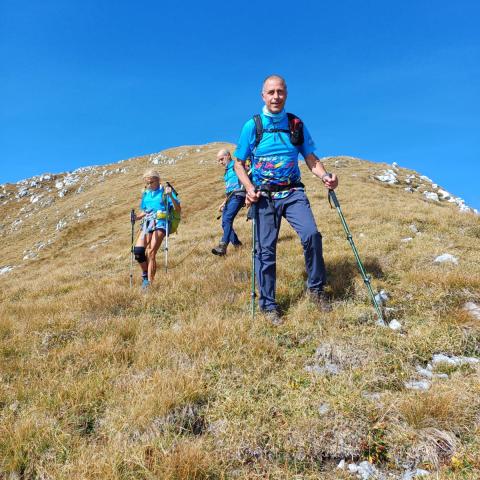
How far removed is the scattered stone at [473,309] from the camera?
5042mm

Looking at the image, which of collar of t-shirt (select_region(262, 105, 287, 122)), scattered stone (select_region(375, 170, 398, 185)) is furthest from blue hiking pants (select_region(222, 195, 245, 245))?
scattered stone (select_region(375, 170, 398, 185))

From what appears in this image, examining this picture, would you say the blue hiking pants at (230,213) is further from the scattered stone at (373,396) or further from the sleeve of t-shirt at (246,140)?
the scattered stone at (373,396)

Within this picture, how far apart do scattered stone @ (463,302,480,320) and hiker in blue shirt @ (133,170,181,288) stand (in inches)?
238

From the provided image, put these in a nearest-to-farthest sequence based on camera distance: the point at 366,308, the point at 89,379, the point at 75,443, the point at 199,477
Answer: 1. the point at 199,477
2. the point at 75,443
3. the point at 89,379
4. the point at 366,308

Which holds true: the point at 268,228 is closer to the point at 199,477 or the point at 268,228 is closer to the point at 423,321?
the point at 423,321

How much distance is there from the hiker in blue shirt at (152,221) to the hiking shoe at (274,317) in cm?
389

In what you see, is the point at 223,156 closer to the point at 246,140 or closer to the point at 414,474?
the point at 246,140

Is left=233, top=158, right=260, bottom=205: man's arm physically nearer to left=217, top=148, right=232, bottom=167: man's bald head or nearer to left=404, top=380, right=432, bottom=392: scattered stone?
left=404, top=380, right=432, bottom=392: scattered stone

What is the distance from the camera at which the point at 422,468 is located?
9.16 ft

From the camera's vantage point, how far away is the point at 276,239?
18.8ft

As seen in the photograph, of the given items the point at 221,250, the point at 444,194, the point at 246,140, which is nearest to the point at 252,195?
the point at 246,140

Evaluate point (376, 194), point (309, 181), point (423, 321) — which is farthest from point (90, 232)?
point (423, 321)

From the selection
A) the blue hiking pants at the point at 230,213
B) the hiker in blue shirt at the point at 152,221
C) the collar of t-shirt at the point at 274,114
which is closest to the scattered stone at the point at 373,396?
the collar of t-shirt at the point at 274,114

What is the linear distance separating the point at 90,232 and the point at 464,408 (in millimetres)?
33018
